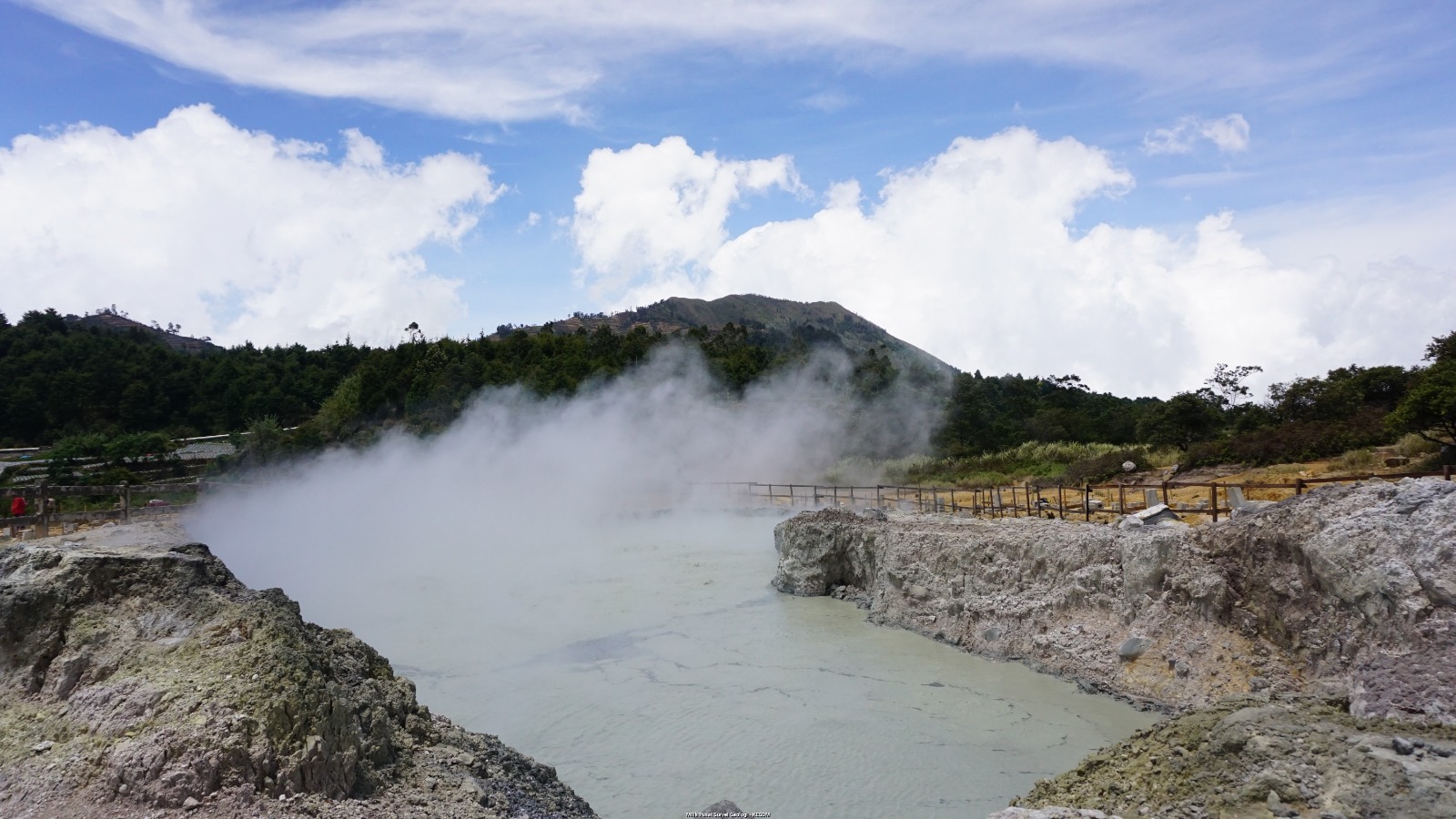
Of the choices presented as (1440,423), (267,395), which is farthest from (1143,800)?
(267,395)

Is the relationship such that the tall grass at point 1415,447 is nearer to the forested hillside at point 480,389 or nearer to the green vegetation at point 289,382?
the forested hillside at point 480,389

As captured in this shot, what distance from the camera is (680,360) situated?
55.8 metres

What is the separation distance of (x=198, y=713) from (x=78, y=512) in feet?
83.5

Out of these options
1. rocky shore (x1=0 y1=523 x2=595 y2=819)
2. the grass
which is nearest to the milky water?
rocky shore (x1=0 y1=523 x2=595 y2=819)

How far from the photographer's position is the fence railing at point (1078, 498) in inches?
554

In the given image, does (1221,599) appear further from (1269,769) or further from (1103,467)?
(1103,467)

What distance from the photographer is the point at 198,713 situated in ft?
16.7

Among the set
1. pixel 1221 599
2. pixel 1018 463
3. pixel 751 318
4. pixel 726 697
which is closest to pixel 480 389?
pixel 1018 463

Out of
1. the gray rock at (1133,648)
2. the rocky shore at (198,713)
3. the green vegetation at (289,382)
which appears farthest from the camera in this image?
the green vegetation at (289,382)

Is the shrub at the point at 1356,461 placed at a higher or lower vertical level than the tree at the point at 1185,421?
lower

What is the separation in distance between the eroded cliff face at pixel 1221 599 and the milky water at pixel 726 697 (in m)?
0.66

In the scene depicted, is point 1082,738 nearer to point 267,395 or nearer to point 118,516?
point 118,516

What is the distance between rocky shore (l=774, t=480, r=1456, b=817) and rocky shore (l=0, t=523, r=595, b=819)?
4.05 metres

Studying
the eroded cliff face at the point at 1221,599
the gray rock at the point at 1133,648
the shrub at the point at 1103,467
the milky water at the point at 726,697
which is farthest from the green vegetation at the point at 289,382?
the gray rock at the point at 1133,648
